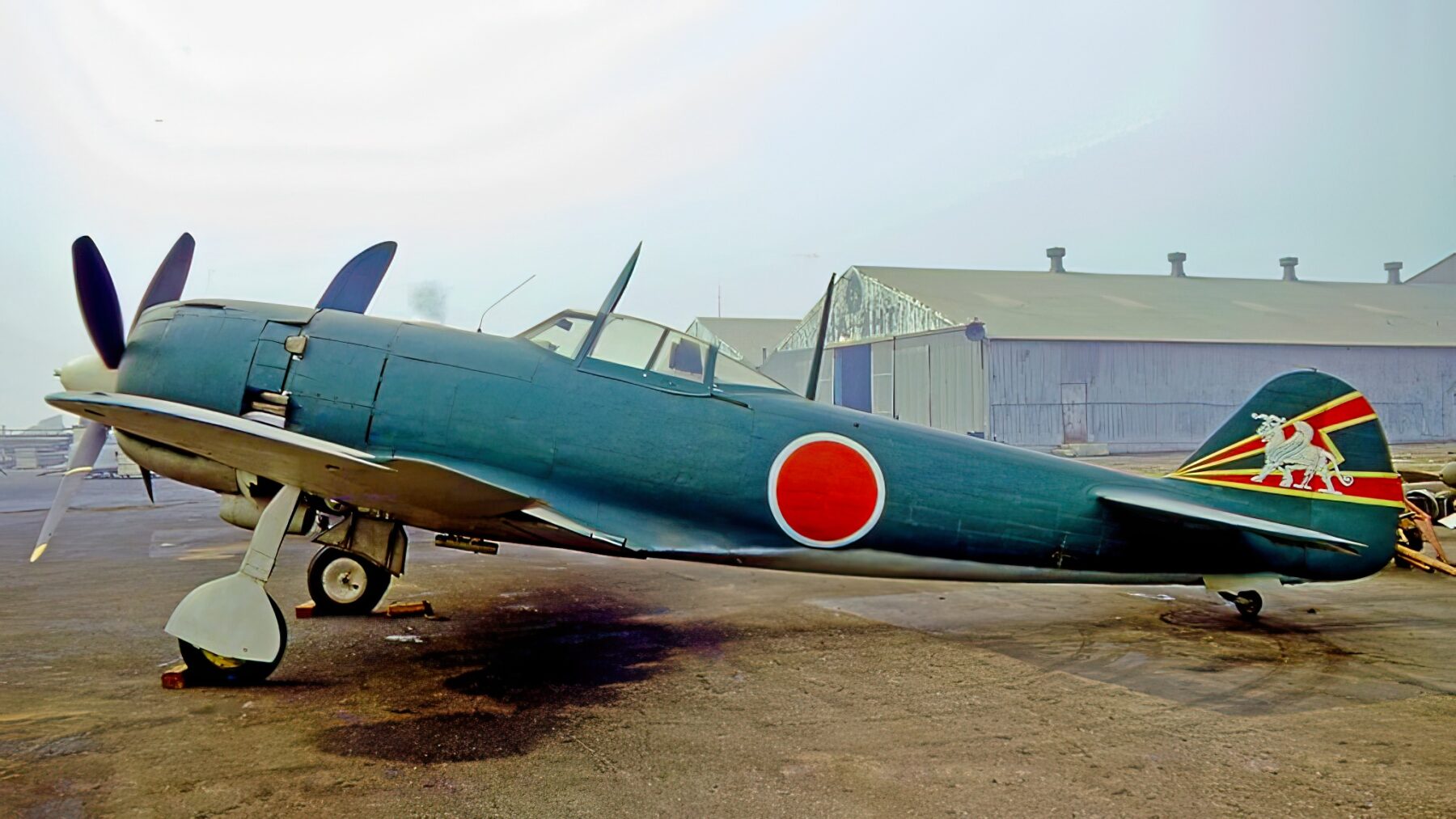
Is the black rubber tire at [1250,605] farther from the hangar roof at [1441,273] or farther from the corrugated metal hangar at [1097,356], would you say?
the hangar roof at [1441,273]

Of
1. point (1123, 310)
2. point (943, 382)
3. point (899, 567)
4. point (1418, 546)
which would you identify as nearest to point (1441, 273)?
point (1123, 310)

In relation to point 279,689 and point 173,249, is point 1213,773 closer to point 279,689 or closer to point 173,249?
point 279,689

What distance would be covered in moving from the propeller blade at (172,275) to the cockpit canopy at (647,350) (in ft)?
9.24

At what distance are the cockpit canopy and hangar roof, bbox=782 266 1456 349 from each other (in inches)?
877

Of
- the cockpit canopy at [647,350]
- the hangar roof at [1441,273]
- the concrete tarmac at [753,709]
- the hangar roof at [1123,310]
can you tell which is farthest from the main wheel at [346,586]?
the hangar roof at [1441,273]

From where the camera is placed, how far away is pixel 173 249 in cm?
620

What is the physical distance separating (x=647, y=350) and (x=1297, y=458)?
175 inches

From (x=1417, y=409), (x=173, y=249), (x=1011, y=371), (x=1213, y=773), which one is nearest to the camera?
(x=1213, y=773)

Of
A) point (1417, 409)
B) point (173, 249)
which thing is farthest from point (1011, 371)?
point (173, 249)

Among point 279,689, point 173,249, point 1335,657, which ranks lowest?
point 279,689

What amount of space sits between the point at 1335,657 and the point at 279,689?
6.14m

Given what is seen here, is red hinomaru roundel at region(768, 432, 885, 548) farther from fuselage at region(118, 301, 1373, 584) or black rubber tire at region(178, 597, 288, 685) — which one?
black rubber tire at region(178, 597, 288, 685)

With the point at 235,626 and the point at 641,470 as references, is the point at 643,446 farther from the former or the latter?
the point at 235,626

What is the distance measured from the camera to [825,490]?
5301 mm
